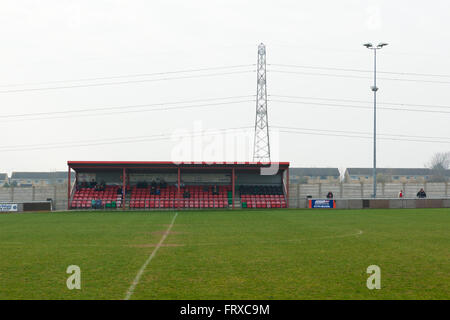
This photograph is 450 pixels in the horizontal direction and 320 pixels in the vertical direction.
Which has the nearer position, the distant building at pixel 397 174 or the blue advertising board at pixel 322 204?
the blue advertising board at pixel 322 204

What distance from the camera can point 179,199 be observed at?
49312mm

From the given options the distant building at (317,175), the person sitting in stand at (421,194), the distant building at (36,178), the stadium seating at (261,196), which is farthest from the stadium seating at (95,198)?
the distant building at (36,178)

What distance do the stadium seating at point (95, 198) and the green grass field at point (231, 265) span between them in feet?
95.4

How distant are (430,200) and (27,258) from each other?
152 feet

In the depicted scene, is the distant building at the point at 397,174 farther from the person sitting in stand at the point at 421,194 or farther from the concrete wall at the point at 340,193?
the person sitting in stand at the point at 421,194

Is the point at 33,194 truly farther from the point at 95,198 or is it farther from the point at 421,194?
the point at 421,194

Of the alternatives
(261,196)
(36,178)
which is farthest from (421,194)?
(36,178)

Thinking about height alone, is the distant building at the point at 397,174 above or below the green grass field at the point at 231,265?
above

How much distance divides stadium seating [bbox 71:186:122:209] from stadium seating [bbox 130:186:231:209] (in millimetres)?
2003

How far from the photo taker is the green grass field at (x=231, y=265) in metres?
9.42

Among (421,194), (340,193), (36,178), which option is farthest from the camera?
(36,178)

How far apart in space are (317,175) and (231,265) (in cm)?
13705

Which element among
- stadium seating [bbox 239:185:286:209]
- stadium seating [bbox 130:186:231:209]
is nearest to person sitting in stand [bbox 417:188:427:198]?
stadium seating [bbox 239:185:286:209]
